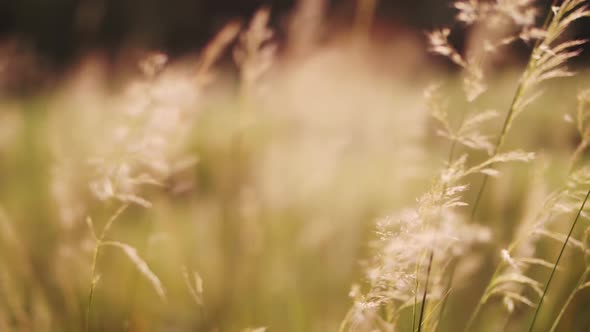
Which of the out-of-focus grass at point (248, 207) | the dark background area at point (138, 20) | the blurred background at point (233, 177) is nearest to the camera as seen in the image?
the blurred background at point (233, 177)

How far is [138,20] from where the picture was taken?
285 inches

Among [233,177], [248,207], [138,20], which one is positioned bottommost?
[248,207]

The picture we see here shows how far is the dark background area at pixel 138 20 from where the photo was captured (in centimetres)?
635

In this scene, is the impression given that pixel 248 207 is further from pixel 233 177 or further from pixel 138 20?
pixel 138 20

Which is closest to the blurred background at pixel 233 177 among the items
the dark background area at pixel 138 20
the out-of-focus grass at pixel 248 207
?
the out-of-focus grass at pixel 248 207

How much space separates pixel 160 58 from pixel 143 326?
3.02 ft

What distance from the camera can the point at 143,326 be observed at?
1.59 m

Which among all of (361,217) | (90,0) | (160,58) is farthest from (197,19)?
(160,58)

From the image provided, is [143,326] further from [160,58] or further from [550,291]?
[550,291]

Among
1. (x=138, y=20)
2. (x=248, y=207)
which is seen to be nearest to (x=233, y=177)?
(x=248, y=207)

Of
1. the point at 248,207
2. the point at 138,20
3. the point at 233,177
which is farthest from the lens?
the point at 138,20

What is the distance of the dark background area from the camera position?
6.35 metres

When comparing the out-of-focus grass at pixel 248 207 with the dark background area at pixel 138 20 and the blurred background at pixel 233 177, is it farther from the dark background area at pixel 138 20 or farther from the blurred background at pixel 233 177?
the dark background area at pixel 138 20

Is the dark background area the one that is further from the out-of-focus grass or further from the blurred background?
the out-of-focus grass
